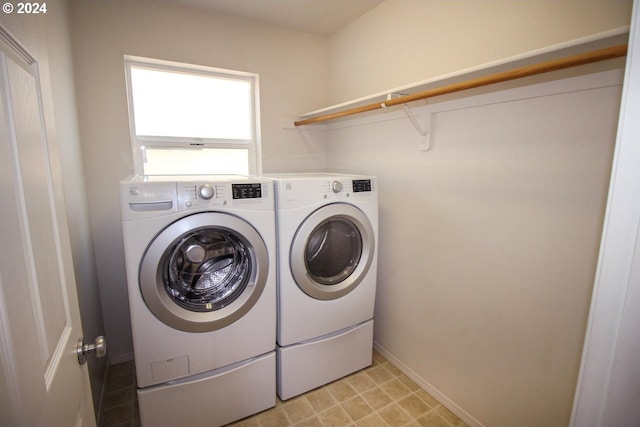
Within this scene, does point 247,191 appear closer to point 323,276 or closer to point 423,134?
point 323,276

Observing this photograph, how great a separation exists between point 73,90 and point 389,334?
2456 millimetres

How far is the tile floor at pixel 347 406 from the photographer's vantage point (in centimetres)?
164

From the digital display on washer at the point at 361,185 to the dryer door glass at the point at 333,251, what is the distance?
0.63 ft

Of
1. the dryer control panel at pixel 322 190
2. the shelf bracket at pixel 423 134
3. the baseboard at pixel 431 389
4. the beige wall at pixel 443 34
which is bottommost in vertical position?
the baseboard at pixel 431 389

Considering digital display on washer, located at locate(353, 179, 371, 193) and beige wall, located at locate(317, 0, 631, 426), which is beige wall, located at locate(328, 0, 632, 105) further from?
digital display on washer, located at locate(353, 179, 371, 193)

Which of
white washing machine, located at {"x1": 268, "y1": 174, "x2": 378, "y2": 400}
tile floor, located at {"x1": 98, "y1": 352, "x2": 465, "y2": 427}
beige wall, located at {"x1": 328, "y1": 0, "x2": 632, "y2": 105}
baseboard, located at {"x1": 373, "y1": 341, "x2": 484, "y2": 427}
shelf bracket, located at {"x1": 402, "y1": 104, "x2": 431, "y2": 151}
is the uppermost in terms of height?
beige wall, located at {"x1": 328, "y1": 0, "x2": 632, "y2": 105}

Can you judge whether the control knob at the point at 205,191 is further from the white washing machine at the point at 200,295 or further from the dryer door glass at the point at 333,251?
the dryer door glass at the point at 333,251

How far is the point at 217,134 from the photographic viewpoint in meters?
2.31

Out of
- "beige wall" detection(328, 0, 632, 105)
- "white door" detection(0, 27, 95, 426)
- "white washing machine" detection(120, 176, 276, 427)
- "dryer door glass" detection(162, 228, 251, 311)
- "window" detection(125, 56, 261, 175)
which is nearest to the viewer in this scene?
"white door" detection(0, 27, 95, 426)

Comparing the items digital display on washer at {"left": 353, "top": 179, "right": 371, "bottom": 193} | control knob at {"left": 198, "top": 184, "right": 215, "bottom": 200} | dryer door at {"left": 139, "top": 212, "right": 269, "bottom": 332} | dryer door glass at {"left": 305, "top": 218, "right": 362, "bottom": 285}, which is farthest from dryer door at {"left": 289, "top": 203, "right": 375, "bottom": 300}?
control knob at {"left": 198, "top": 184, "right": 215, "bottom": 200}

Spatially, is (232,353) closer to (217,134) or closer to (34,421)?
Result: (34,421)

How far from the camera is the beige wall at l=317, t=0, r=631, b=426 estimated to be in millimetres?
1172

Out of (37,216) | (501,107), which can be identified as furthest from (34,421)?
(501,107)

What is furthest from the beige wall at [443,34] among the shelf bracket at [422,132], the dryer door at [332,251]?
the dryer door at [332,251]
